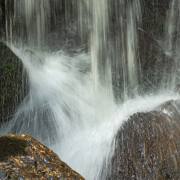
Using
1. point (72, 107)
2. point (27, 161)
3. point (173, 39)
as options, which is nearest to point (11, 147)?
point (27, 161)

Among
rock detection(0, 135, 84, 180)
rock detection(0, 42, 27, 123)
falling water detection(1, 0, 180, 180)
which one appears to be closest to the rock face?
falling water detection(1, 0, 180, 180)

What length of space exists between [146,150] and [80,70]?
10.9 feet

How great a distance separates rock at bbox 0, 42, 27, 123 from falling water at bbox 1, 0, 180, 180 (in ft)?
0.76

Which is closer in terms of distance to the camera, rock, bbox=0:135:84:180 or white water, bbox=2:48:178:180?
rock, bbox=0:135:84:180

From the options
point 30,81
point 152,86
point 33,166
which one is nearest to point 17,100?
point 30,81

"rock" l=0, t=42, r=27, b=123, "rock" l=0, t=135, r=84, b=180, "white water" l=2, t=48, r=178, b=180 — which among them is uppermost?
"rock" l=0, t=135, r=84, b=180

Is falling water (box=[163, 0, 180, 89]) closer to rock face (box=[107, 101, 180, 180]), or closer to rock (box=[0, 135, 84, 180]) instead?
rock face (box=[107, 101, 180, 180])

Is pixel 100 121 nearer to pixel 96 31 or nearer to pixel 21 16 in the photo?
pixel 96 31

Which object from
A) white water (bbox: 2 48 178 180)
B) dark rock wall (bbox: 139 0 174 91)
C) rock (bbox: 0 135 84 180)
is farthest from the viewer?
dark rock wall (bbox: 139 0 174 91)

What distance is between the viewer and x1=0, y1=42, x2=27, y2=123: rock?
8.68 metres

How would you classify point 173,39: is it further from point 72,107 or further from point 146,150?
point 146,150

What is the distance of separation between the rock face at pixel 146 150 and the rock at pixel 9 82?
2.31 meters

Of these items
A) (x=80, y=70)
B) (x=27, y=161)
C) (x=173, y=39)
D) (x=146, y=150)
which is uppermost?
(x=27, y=161)

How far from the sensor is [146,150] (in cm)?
713
